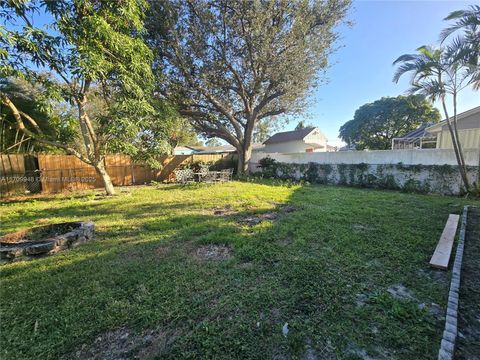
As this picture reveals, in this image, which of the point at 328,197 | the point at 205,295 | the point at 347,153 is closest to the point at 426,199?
the point at 328,197

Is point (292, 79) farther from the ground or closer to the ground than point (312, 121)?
farther from the ground

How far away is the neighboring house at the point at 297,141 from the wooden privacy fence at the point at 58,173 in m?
15.0

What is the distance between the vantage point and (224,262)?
3121 millimetres

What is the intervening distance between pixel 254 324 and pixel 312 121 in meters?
14.2

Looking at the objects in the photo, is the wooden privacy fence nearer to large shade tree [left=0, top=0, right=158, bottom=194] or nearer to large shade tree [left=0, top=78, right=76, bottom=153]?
large shade tree [left=0, top=78, right=76, bottom=153]

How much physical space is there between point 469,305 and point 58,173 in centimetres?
1273

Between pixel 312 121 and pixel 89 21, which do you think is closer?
pixel 89 21

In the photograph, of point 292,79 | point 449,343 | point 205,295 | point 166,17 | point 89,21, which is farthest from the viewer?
point 292,79

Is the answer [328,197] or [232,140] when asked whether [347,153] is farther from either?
[232,140]

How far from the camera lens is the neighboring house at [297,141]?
2306 cm

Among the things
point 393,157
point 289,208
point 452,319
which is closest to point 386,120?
point 393,157

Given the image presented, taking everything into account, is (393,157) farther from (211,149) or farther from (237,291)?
(211,149)

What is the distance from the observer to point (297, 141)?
75.6ft

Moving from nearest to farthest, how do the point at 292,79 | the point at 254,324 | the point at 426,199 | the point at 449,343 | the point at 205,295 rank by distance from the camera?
the point at 449,343, the point at 254,324, the point at 205,295, the point at 426,199, the point at 292,79
